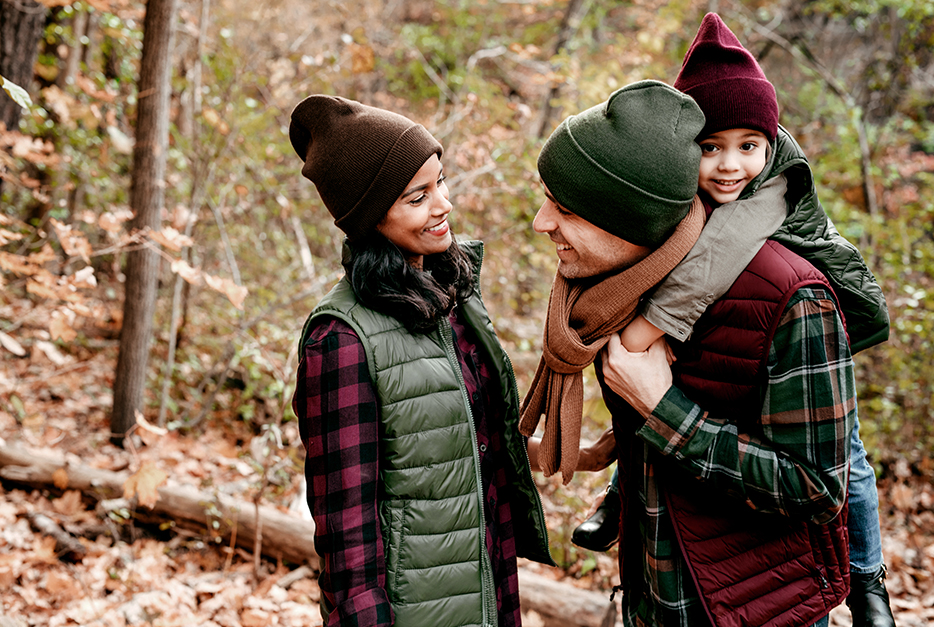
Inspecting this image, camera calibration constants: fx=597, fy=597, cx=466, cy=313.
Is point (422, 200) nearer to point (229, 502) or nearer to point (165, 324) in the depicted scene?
point (229, 502)

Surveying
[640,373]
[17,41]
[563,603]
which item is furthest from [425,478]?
[17,41]

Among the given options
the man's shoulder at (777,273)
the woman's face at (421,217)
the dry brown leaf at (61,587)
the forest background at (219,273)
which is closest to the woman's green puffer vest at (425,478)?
the woman's face at (421,217)

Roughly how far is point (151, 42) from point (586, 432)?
401 centimetres

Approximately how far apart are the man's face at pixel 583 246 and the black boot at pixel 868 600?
4.39ft

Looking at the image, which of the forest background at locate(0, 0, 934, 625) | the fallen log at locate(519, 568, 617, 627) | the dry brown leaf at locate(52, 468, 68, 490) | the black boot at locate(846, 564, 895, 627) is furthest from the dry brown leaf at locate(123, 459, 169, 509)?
the black boot at locate(846, 564, 895, 627)

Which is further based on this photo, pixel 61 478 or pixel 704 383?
pixel 61 478

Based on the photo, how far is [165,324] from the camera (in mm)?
5844

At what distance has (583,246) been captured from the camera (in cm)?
158

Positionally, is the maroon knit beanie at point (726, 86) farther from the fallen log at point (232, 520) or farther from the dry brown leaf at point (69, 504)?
the dry brown leaf at point (69, 504)

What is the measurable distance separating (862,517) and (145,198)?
171 inches

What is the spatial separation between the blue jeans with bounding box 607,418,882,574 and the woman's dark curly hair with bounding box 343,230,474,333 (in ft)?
2.70

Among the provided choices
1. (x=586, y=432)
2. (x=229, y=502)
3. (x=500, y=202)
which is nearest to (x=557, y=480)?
(x=586, y=432)

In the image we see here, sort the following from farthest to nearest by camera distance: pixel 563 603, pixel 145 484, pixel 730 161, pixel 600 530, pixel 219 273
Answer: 1. pixel 219 273
2. pixel 145 484
3. pixel 563 603
4. pixel 600 530
5. pixel 730 161

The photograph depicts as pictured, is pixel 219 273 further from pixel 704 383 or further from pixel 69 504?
pixel 704 383
